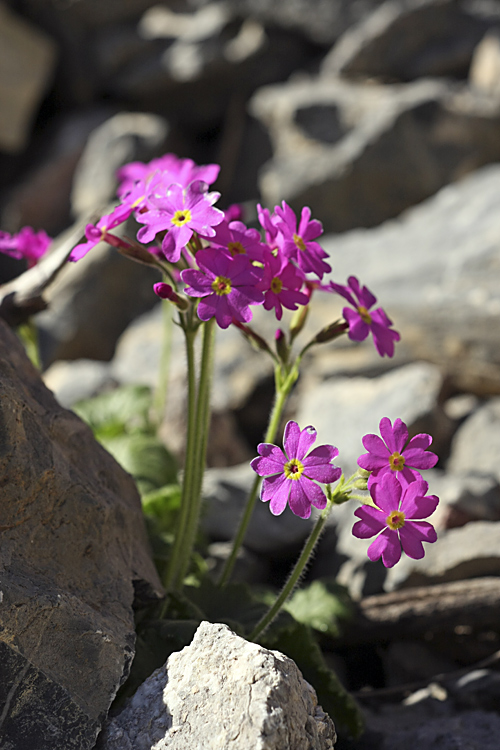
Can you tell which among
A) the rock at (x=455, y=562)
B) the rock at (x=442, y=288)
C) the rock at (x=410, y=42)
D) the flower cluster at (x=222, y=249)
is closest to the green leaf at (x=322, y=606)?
the rock at (x=455, y=562)

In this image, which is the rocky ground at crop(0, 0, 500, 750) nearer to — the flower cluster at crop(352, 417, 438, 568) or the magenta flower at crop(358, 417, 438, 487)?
the flower cluster at crop(352, 417, 438, 568)

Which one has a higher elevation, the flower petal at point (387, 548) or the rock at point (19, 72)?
the flower petal at point (387, 548)

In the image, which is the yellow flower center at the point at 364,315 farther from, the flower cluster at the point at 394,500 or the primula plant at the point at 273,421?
the flower cluster at the point at 394,500

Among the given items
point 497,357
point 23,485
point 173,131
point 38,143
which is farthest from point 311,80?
point 23,485

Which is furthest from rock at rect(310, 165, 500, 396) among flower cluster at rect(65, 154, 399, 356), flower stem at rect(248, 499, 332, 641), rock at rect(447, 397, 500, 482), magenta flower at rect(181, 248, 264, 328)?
magenta flower at rect(181, 248, 264, 328)

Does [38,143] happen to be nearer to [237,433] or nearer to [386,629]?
[237,433]

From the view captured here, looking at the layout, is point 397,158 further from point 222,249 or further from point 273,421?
point 222,249
